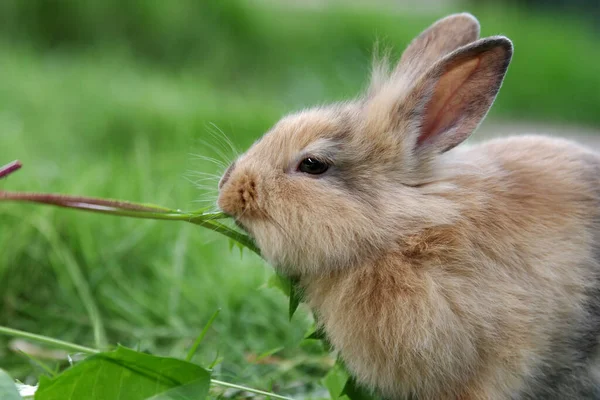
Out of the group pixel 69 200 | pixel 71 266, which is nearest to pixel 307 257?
pixel 69 200

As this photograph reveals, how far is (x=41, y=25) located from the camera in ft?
23.9

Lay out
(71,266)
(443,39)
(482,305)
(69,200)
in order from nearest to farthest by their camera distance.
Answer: (482,305) < (69,200) < (443,39) < (71,266)

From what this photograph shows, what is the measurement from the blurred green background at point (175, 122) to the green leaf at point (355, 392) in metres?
0.33

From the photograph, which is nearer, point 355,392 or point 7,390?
point 7,390

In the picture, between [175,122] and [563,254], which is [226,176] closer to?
[563,254]

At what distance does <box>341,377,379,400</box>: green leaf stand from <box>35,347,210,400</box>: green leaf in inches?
18.2

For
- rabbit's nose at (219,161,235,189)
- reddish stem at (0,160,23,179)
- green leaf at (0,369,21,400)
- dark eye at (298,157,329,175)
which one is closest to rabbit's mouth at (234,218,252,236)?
rabbit's nose at (219,161,235,189)

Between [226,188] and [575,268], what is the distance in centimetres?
94

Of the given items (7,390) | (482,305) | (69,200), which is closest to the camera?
(7,390)

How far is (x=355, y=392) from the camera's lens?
214 cm

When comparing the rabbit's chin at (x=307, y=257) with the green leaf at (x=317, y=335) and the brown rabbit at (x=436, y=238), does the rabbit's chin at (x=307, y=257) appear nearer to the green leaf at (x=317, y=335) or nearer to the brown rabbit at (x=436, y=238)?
the brown rabbit at (x=436, y=238)

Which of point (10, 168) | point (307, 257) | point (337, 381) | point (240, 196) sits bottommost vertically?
point (337, 381)

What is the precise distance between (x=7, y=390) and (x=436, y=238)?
1.11m

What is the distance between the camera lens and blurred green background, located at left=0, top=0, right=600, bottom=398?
A: 116 inches
